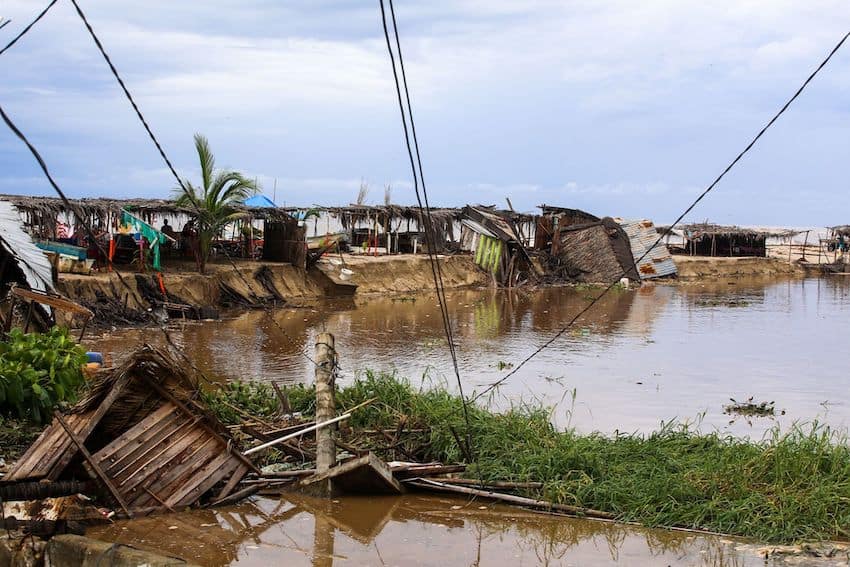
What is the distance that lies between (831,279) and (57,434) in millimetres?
38809

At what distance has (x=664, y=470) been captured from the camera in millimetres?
7344

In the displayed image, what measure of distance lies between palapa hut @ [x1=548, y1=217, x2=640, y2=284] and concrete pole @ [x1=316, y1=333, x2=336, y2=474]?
26.4 metres

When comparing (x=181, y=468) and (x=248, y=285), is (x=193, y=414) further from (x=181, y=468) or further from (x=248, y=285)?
(x=248, y=285)

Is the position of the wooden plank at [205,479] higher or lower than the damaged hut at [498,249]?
lower

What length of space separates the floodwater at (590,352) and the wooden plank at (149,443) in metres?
3.40

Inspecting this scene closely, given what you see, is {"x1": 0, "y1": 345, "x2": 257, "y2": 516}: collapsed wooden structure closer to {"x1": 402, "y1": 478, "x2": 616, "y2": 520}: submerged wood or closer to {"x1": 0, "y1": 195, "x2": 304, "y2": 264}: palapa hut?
{"x1": 402, "y1": 478, "x2": 616, "y2": 520}: submerged wood

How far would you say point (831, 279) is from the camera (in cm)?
3947

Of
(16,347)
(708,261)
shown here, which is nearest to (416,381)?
(16,347)

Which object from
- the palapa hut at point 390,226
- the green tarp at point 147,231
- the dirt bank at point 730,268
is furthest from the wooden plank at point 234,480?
the dirt bank at point 730,268

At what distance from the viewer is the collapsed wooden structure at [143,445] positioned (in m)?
6.36

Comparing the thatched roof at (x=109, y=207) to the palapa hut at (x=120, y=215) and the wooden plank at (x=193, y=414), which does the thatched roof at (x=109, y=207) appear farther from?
the wooden plank at (x=193, y=414)

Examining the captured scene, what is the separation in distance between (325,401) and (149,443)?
1451mm

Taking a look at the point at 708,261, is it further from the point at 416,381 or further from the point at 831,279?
the point at 416,381

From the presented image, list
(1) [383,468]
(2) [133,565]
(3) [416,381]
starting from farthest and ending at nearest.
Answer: (3) [416,381] < (1) [383,468] < (2) [133,565]
